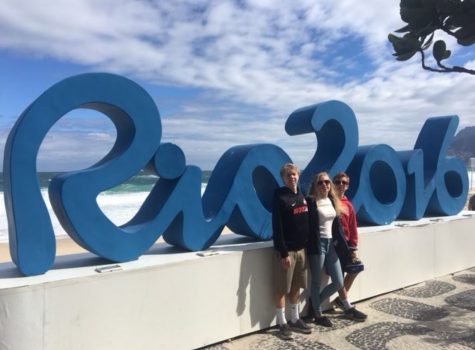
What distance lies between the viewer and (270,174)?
5.09 meters

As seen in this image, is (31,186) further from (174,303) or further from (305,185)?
(305,185)

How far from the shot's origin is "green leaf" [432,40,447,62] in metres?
3.72

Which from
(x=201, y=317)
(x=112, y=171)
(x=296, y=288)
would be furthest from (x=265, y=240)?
(x=112, y=171)

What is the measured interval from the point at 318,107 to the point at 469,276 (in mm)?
3886

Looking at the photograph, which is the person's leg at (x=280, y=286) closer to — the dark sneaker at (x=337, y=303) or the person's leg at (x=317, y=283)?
the person's leg at (x=317, y=283)

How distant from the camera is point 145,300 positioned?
3.87m

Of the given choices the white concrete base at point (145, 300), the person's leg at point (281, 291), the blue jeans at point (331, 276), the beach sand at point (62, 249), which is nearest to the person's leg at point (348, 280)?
the blue jeans at point (331, 276)

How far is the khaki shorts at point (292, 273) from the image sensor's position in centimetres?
442

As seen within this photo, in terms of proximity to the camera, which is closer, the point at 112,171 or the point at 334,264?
the point at 112,171

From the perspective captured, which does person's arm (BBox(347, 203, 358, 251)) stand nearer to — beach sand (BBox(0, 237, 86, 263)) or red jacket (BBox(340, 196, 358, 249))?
red jacket (BBox(340, 196, 358, 249))

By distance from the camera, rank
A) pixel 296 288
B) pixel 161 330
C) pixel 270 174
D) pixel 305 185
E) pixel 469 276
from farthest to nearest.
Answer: pixel 469 276 → pixel 305 185 → pixel 270 174 → pixel 296 288 → pixel 161 330

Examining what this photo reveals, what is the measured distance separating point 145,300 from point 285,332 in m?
1.50

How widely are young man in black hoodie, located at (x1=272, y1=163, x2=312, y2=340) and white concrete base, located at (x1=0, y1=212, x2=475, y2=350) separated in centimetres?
22

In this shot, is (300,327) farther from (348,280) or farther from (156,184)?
(156,184)
